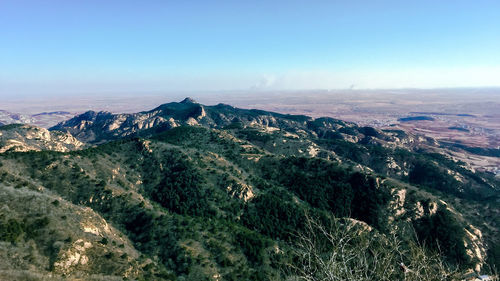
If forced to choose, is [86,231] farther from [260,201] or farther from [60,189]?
[260,201]

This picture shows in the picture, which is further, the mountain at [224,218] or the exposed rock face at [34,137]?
the exposed rock face at [34,137]

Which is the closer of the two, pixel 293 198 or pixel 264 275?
pixel 264 275

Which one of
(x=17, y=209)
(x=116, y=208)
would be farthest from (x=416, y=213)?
(x=17, y=209)

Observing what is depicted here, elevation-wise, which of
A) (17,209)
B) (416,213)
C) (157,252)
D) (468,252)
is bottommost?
(468,252)

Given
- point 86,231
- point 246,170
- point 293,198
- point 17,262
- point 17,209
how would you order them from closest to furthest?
point 17,262 → point 17,209 → point 86,231 → point 293,198 → point 246,170

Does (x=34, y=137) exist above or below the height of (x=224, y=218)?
above

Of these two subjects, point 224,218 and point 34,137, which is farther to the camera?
point 34,137

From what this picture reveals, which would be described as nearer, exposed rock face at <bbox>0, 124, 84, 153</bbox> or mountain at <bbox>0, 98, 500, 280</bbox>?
mountain at <bbox>0, 98, 500, 280</bbox>

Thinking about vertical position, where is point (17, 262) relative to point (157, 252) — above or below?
above
